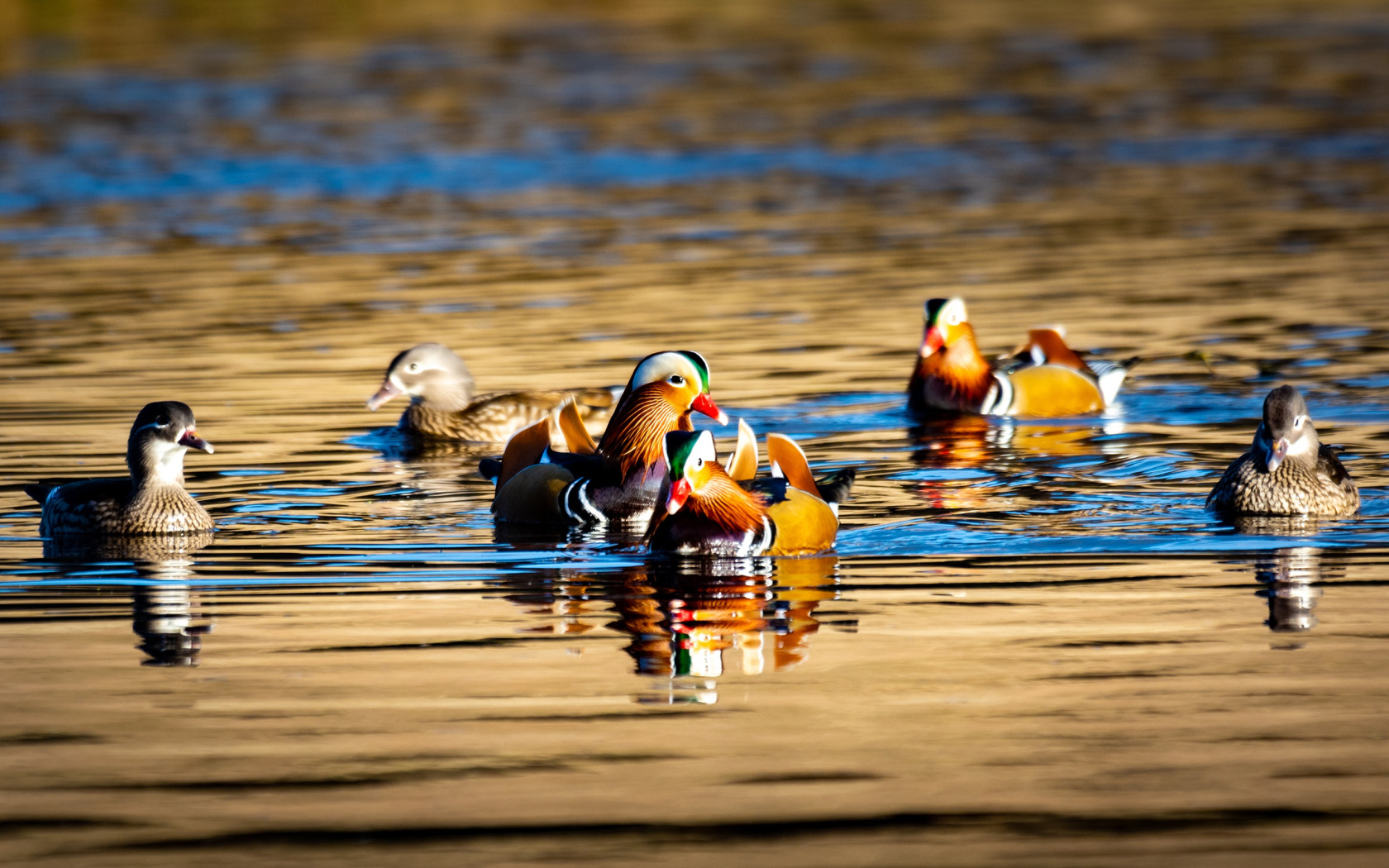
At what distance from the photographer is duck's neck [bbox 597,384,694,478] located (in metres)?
12.9

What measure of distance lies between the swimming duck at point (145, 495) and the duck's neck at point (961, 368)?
20.6ft

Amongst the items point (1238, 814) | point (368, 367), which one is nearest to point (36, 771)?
point (1238, 814)

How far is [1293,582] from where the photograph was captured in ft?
34.6

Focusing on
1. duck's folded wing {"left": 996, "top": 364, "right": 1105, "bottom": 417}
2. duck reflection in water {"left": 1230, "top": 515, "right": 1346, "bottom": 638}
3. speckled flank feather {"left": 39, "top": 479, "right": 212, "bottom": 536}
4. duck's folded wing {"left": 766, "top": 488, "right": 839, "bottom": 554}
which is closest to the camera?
duck reflection in water {"left": 1230, "top": 515, "right": 1346, "bottom": 638}

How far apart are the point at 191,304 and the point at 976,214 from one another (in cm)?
1039

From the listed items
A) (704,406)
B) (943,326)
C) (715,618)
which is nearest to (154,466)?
(704,406)

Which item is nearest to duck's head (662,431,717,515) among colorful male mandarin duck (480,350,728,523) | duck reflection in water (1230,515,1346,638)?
colorful male mandarin duck (480,350,728,523)

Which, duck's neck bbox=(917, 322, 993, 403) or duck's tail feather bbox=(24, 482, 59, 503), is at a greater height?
duck's neck bbox=(917, 322, 993, 403)

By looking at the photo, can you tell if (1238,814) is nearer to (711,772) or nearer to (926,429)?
(711,772)

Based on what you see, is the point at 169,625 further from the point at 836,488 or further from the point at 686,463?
the point at 836,488

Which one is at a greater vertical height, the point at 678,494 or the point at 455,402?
the point at 455,402

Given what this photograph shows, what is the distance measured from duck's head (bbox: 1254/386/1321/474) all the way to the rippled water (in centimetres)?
41

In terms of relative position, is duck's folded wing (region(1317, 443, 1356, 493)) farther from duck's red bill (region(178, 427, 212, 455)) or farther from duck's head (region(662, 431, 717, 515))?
duck's red bill (region(178, 427, 212, 455))

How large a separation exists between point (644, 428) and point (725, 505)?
1.71 m
